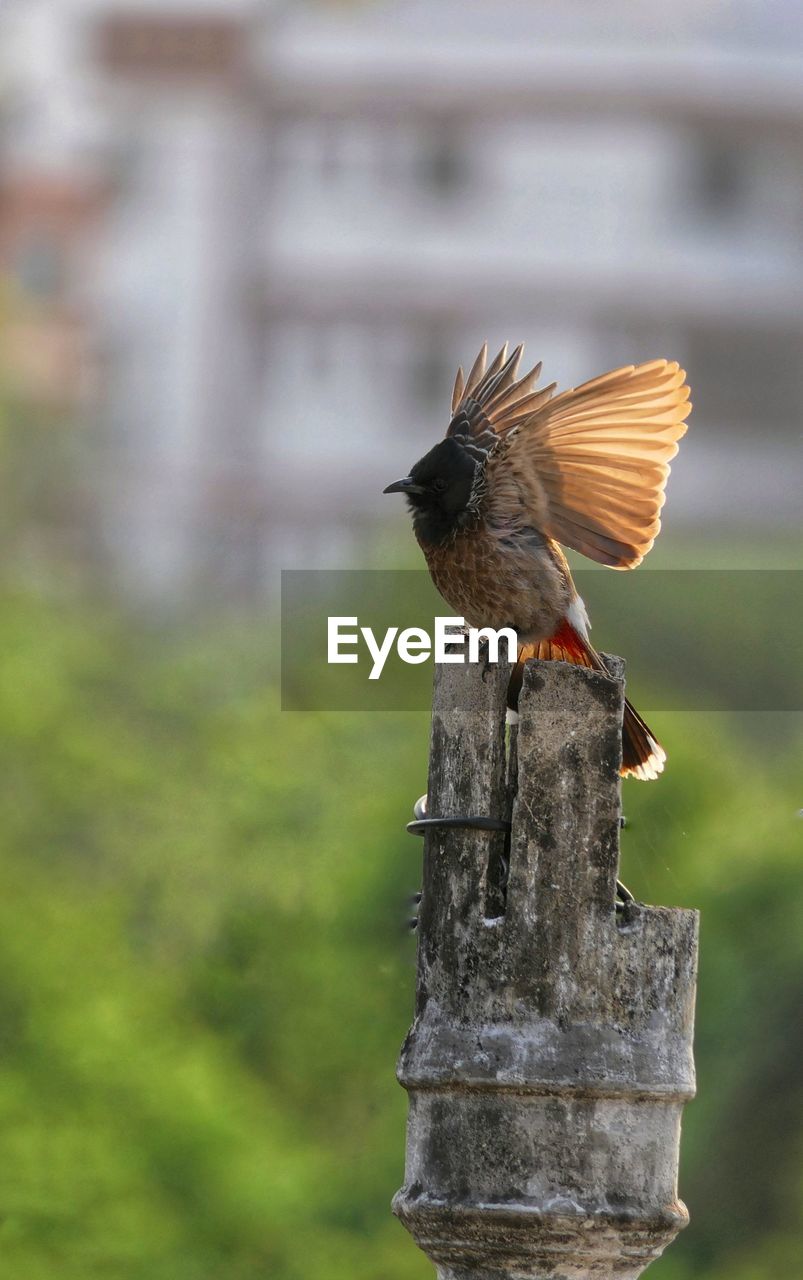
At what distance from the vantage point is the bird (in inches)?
225

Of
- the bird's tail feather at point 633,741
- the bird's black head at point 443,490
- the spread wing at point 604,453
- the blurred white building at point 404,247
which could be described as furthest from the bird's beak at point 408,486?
the blurred white building at point 404,247

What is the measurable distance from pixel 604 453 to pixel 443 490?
1.76ft

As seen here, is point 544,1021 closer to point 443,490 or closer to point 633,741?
point 633,741

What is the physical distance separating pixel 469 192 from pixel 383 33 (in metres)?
5.62

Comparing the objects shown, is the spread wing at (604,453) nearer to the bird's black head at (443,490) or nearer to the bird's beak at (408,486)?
the bird's black head at (443,490)

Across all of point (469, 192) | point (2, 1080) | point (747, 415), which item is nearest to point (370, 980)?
point (2, 1080)

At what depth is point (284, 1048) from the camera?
1546cm

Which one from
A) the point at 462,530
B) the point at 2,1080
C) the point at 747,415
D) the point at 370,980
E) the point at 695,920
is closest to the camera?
the point at 695,920

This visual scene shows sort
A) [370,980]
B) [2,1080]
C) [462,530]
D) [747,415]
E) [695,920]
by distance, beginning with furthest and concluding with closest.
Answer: [747,415] → [370,980] → [2,1080] → [462,530] → [695,920]

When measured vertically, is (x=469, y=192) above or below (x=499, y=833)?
above

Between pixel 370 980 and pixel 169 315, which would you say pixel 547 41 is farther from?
pixel 370 980

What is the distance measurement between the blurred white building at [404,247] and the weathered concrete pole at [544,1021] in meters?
61.0

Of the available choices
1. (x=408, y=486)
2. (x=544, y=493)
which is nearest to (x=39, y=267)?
(x=408, y=486)

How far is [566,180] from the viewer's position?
7131cm
